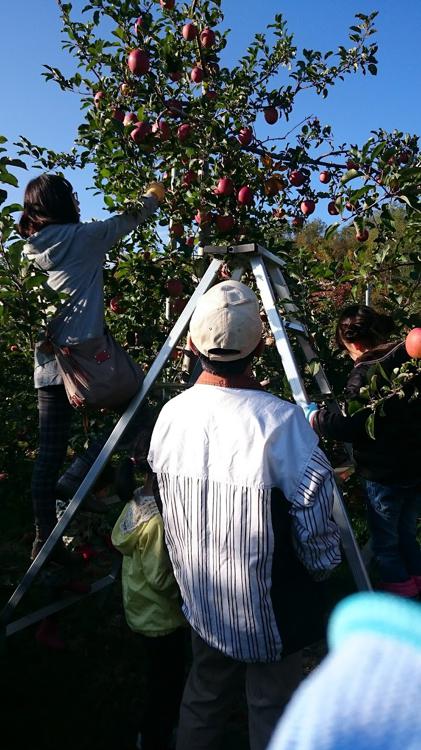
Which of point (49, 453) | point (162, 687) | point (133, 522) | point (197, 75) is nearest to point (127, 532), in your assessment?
point (133, 522)

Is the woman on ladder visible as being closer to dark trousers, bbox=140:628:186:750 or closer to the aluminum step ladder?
the aluminum step ladder

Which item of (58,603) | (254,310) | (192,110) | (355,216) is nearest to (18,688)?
(58,603)

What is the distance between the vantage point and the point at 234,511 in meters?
1.32

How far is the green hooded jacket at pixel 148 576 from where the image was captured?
1712 mm

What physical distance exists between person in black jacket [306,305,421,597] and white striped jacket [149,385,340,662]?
0.82 m

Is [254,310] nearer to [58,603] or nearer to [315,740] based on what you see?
[315,740]

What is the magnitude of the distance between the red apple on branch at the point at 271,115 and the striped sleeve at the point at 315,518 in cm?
240

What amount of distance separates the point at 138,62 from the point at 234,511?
2.16m

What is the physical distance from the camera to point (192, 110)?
9.07 ft

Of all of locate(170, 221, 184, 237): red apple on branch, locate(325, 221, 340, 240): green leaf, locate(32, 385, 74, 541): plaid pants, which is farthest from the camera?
locate(170, 221, 184, 237): red apple on branch

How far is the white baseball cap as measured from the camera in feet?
4.70

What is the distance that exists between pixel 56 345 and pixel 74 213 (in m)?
0.49

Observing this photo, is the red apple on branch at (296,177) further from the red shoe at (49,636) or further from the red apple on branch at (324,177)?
the red shoe at (49,636)

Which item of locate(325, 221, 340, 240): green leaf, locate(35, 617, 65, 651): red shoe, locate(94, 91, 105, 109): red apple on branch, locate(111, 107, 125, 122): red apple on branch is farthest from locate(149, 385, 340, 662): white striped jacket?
locate(94, 91, 105, 109): red apple on branch
